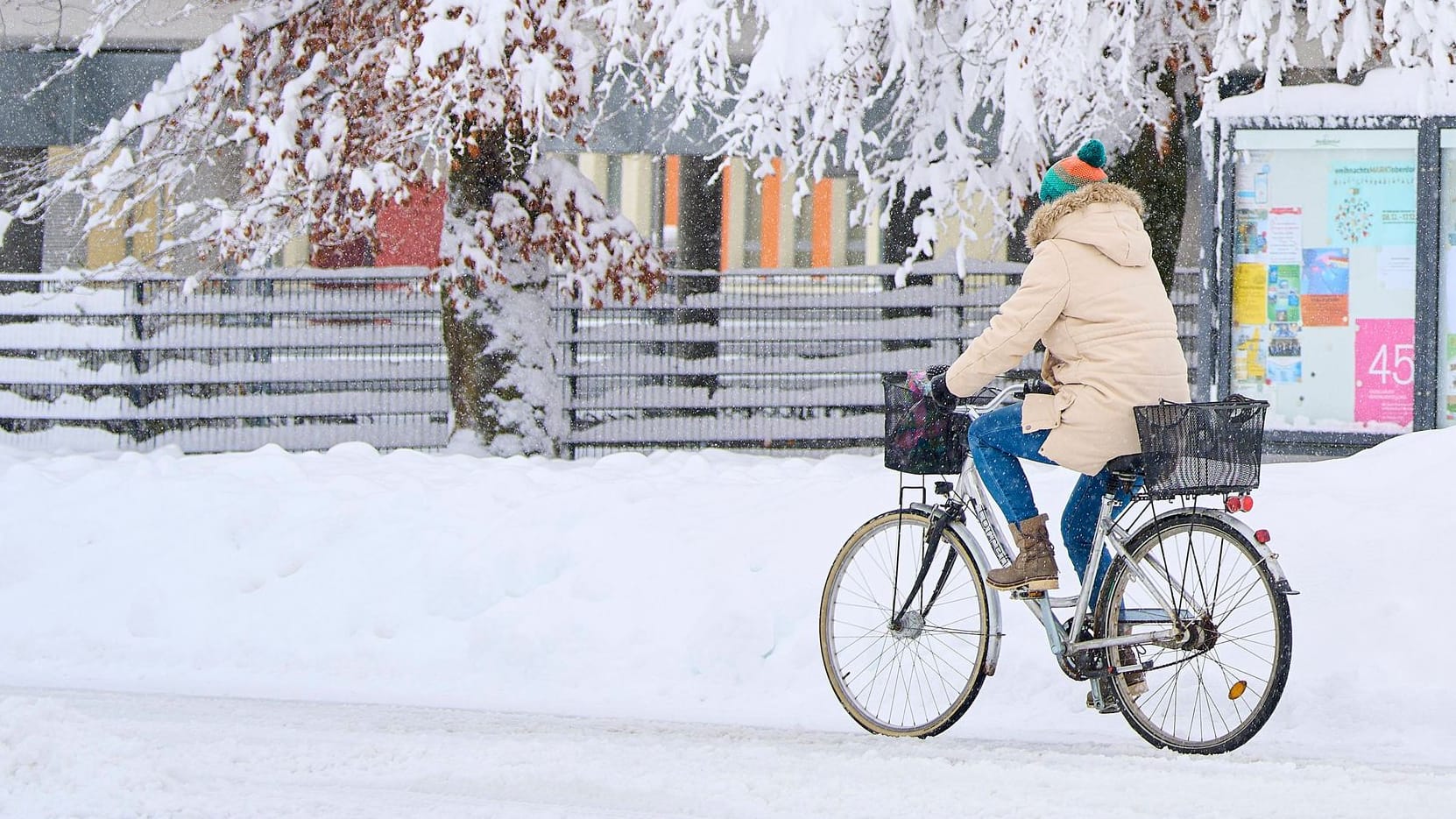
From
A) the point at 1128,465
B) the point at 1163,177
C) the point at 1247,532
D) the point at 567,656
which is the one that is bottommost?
the point at 567,656

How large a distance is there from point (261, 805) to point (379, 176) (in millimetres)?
6532

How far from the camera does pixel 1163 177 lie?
1200 cm

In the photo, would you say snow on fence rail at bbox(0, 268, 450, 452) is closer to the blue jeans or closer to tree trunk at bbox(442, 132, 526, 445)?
tree trunk at bbox(442, 132, 526, 445)

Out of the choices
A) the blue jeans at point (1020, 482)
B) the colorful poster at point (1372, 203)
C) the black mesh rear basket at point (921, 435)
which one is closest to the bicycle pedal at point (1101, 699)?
the blue jeans at point (1020, 482)

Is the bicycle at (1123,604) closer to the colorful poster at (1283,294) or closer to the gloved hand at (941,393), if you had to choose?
the gloved hand at (941,393)

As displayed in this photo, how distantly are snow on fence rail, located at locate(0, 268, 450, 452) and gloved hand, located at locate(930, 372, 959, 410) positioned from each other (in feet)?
28.5

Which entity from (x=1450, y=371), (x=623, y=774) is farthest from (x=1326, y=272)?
(x=623, y=774)

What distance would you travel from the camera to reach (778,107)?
32.5 feet

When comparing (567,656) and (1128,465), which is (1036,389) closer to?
(1128,465)

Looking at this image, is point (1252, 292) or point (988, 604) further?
point (1252, 292)

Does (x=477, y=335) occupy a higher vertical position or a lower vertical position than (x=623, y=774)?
higher

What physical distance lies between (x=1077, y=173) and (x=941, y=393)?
77 centimetres

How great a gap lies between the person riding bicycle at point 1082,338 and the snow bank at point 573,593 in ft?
3.49

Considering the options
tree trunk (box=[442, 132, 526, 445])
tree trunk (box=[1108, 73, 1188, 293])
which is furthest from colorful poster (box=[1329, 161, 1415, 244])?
tree trunk (box=[442, 132, 526, 445])
